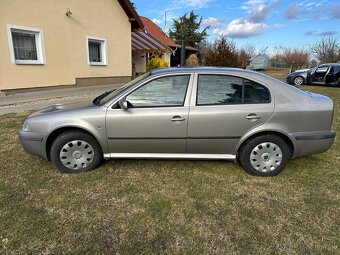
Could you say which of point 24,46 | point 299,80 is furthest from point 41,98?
point 299,80

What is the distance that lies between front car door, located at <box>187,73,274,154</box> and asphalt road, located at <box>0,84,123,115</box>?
4379 mm

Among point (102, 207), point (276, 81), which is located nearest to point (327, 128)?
point (276, 81)

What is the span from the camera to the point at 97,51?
13.5 meters

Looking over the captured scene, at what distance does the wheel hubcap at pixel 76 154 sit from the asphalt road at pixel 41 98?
353 centimetres

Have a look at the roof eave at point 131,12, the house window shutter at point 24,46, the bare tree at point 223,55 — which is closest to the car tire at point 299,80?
the bare tree at point 223,55

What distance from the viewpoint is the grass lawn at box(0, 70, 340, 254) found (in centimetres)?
244

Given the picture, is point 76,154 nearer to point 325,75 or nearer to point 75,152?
point 75,152

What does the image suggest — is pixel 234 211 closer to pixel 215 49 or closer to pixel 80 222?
pixel 80 222

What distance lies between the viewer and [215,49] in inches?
498

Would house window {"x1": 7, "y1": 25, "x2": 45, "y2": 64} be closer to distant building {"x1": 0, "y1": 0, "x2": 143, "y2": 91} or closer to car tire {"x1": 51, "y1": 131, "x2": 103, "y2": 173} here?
distant building {"x1": 0, "y1": 0, "x2": 143, "y2": 91}

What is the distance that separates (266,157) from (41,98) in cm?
872

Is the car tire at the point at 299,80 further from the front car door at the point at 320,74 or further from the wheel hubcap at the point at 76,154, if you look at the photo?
the wheel hubcap at the point at 76,154

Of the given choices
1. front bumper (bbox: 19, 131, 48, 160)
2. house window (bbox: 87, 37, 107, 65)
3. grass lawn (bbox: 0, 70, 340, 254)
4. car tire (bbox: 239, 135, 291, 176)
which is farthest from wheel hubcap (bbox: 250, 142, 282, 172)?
house window (bbox: 87, 37, 107, 65)

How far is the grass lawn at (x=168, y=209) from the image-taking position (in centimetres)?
244
